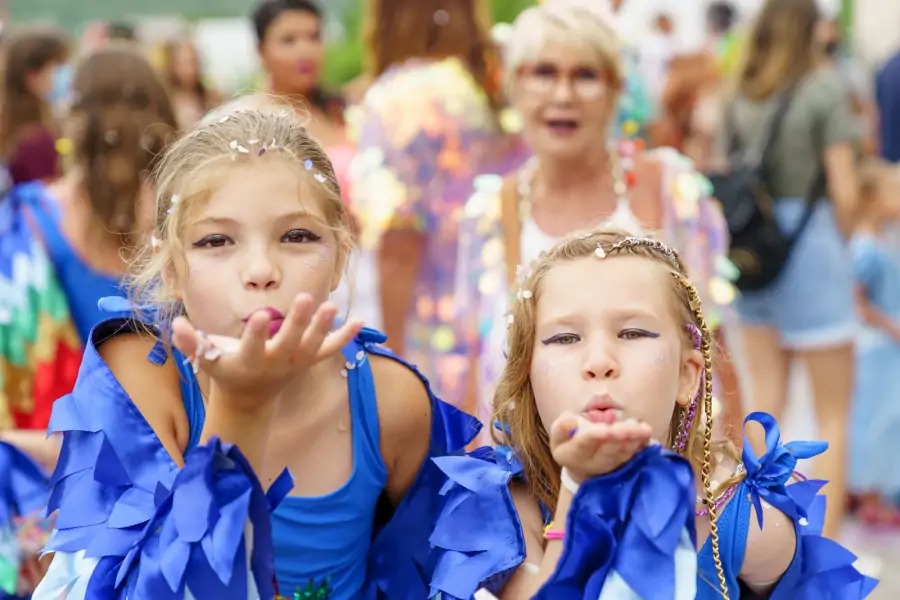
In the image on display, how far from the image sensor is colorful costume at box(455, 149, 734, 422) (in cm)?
373

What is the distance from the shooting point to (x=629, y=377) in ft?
6.77

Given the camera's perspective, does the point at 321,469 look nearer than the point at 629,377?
No

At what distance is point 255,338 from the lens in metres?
1.84

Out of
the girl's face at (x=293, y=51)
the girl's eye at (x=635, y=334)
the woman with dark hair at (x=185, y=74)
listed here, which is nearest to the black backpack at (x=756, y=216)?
the girl's face at (x=293, y=51)

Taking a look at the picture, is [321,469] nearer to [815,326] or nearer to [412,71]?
[412,71]

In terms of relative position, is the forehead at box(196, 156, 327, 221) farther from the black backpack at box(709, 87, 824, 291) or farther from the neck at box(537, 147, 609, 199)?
the black backpack at box(709, 87, 824, 291)

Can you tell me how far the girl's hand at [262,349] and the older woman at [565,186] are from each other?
5.40ft

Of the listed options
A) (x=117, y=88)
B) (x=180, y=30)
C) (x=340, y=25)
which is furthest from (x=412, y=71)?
(x=340, y=25)

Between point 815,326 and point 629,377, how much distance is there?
11.5 feet

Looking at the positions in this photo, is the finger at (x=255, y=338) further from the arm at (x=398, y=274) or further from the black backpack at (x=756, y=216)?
the black backpack at (x=756, y=216)

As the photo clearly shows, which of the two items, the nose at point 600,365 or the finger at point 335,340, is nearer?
the finger at point 335,340

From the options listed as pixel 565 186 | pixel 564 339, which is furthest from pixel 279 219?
pixel 565 186

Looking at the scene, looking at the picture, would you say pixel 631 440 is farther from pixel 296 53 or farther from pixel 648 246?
pixel 296 53

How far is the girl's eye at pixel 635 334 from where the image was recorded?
83.8 inches
